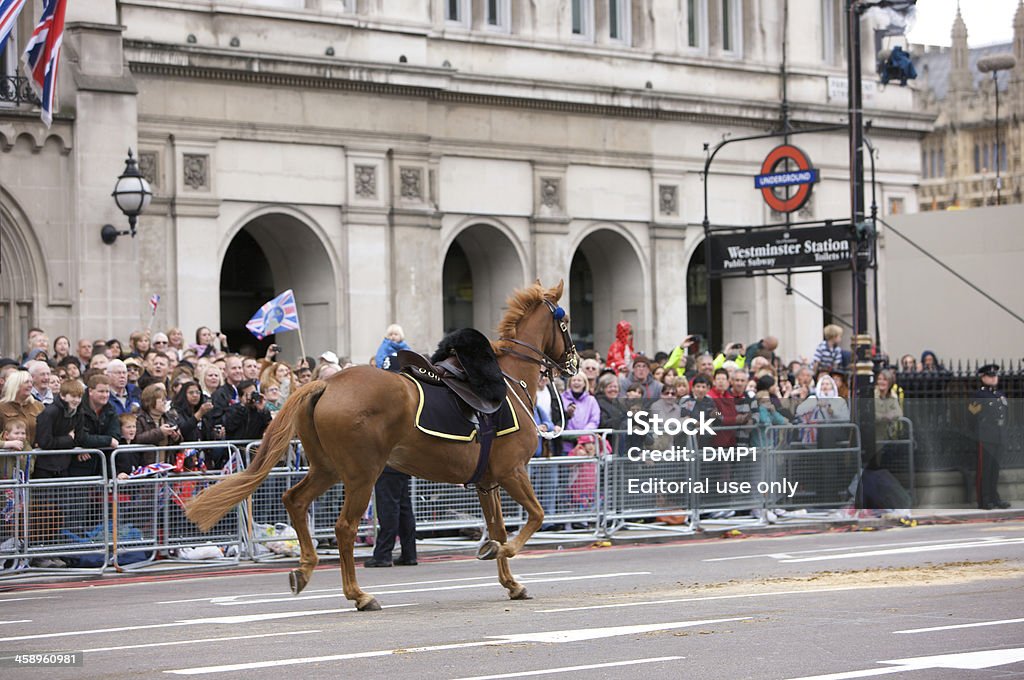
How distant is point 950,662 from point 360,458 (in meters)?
5.57

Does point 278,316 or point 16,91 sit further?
point 16,91

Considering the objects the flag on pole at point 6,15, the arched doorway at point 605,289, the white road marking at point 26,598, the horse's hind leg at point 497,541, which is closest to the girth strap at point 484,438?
the horse's hind leg at point 497,541

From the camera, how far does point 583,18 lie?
4053cm

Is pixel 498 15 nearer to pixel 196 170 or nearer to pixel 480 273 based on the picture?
pixel 480 273

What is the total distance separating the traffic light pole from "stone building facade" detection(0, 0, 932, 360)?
11.5m

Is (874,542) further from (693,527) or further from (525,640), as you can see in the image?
(525,640)

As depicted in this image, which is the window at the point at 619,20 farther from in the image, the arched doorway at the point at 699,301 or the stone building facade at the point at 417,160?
the arched doorway at the point at 699,301

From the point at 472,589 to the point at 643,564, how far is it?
2.96 m

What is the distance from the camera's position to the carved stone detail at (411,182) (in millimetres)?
36312

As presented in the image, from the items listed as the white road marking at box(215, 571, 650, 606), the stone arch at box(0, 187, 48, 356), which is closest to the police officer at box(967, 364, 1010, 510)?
the white road marking at box(215, 571, 650, 606)

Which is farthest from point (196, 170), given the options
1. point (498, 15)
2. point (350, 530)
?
point (350, 530)

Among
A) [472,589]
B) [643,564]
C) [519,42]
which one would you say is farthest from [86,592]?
[519,42]

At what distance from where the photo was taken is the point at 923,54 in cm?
15300

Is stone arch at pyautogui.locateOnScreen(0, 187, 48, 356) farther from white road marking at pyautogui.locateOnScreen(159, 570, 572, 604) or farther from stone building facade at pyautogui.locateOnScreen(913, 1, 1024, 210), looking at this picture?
stone building facade at pyautogui.locateOnScreen(913, 1, 1024, 210)
